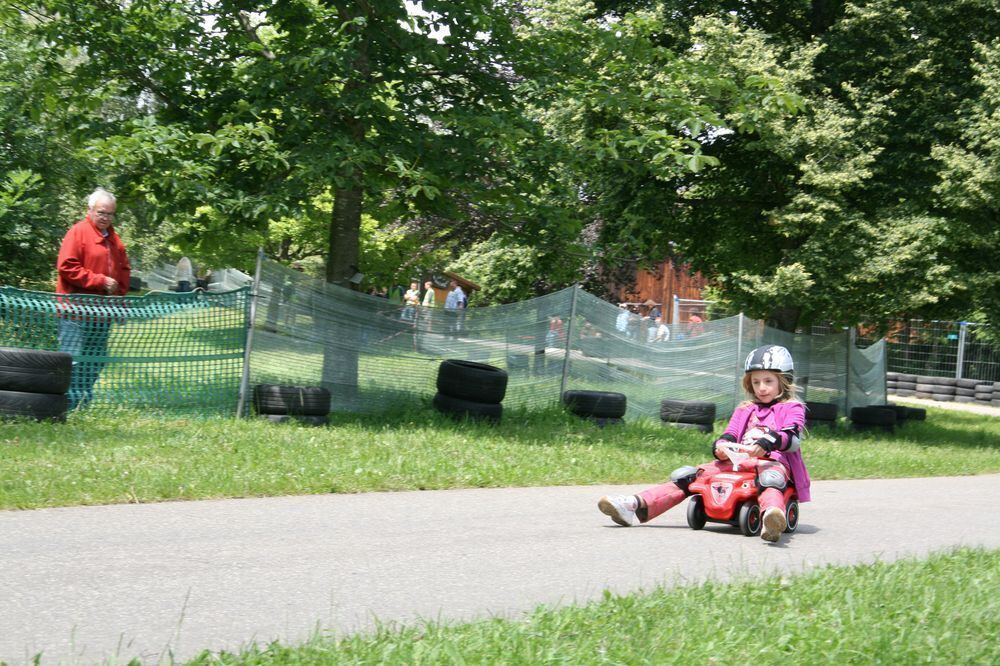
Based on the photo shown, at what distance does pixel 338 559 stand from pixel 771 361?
137 inches

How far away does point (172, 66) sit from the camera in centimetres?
1327

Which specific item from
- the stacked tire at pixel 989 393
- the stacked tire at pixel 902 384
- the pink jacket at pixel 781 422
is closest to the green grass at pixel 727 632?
the pink jacket at pixel 781 422

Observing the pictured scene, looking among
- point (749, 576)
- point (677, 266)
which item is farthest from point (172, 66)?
point (677, 266)

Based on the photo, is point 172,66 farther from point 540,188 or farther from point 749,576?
point 749,576

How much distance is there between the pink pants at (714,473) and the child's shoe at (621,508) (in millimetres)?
60

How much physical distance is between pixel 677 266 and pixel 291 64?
12376mm

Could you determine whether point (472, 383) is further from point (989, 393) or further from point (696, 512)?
point (989, 393)

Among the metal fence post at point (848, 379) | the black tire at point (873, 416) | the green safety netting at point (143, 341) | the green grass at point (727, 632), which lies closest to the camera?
the green grass at point (727, 632)

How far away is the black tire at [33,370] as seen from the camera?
986cm

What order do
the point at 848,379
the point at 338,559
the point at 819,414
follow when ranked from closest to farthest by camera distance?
the point at 338,559
the point at 819,414
the point at 848,379

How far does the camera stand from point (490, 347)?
49.3 feet

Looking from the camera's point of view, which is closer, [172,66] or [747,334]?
[172,66]

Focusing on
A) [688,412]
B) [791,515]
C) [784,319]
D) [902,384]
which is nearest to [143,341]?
[791,515]

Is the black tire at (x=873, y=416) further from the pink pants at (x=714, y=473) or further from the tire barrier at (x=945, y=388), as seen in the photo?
the pink pants at (x=714, y=473)
